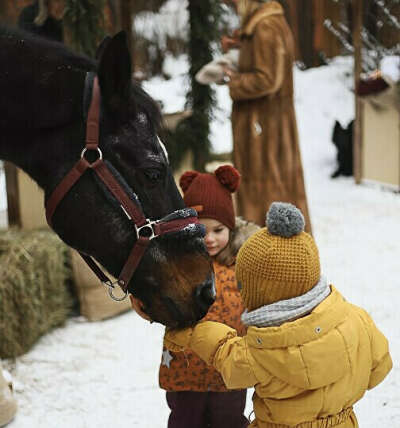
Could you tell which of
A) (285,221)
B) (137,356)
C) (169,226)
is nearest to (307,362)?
(285,221)

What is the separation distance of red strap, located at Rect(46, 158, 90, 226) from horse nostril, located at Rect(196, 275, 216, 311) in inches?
14.5

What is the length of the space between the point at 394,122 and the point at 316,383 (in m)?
5.46

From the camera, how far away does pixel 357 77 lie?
672cm

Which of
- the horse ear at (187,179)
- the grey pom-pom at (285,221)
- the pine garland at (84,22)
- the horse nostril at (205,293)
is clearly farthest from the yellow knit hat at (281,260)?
the pine garland at (84,22)

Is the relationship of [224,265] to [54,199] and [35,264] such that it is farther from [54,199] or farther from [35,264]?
[35,264]

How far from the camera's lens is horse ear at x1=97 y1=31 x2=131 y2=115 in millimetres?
1262

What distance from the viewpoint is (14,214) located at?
3684 mm

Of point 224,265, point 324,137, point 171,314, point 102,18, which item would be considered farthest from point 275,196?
point 324,137

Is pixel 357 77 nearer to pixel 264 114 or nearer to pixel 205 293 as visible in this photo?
pixel 264 114

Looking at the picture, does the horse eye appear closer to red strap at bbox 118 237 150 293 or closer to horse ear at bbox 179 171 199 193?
red strap at bbox 118 237 150 293

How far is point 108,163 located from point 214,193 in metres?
0.50

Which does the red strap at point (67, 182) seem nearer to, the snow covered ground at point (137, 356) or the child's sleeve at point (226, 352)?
the child's sleeve at point (226, 352)

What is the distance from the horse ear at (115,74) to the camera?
4.14 feet

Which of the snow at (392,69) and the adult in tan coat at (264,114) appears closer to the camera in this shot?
the adult in tan coat at (264,114)
